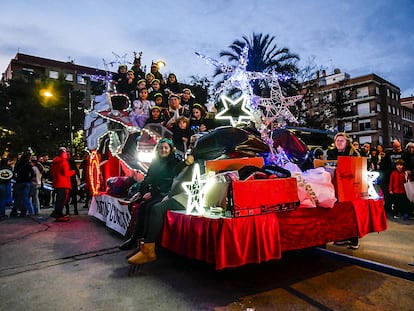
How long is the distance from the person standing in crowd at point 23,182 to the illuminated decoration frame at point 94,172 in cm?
223

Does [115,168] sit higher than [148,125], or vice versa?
[148,125]

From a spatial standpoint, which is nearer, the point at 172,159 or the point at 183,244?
the point at 183,244

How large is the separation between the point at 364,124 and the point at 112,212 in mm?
58469

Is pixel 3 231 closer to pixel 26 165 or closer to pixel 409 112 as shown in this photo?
pixel 26 165

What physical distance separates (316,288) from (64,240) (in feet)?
16.6

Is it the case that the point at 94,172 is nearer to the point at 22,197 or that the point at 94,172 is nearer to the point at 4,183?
the point at 22,197

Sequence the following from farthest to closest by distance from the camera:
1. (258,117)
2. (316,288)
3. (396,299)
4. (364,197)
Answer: (258,117) < (364,197) < (316,288) < (396,299)

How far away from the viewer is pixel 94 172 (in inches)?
352

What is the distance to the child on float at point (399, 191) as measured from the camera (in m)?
8.16

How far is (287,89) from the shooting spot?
2364 centimetres

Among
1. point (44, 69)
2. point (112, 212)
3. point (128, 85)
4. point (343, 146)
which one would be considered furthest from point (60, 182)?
point (44, 69)

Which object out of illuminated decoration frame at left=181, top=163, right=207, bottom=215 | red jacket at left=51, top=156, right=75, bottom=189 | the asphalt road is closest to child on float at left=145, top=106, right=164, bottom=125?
red jacket at left=51, top=156, right=75, bottom=189

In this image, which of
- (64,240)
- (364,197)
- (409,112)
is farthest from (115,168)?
(409,112)

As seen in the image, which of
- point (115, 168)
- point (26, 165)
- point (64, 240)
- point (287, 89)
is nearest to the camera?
point (64, 240)
